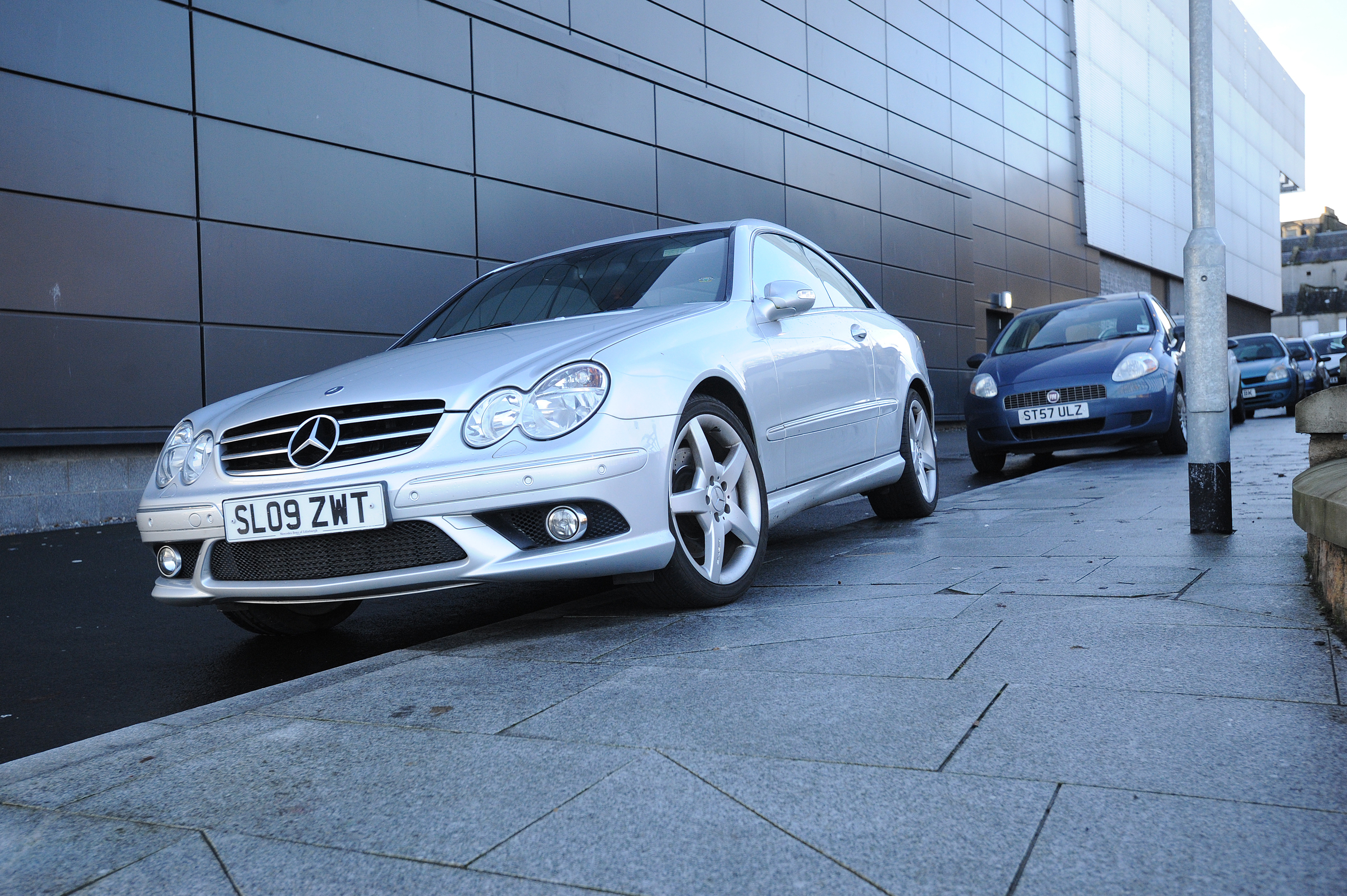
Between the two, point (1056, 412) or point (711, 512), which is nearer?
point (711, 512)

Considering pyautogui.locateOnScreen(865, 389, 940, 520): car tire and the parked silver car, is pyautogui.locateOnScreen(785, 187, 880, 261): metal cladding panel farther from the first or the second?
the parked silver car

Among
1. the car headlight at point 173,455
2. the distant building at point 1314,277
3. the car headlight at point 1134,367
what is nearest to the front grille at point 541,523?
the car headlight at point 173,455

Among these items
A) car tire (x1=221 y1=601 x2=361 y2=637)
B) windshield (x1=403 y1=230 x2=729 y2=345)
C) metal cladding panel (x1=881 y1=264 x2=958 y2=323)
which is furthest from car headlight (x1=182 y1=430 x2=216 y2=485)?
metal cladding panel (x1=881 y1=264 x2=958 y2=323)

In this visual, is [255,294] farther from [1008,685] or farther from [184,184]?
[1008,685]

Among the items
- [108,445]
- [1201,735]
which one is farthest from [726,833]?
[108,445]

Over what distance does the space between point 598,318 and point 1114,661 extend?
218cm

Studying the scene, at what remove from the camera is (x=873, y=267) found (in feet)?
57.6

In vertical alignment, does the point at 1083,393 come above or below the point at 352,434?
above

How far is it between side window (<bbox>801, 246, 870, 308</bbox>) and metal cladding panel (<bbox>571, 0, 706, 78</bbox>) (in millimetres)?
7210

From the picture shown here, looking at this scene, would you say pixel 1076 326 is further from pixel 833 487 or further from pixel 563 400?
pixel 563 400

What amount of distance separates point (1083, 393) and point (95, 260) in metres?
7.73

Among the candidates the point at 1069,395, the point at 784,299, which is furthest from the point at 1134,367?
the point at 784,299

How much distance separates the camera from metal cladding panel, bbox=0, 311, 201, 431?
7145 mm

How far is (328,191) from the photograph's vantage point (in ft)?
29.6
